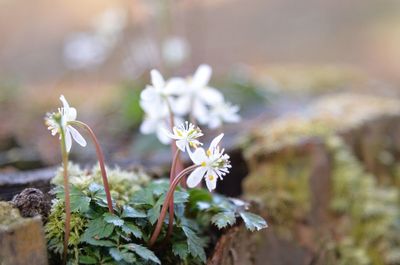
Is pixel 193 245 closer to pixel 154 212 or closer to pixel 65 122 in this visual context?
pixel 154 212

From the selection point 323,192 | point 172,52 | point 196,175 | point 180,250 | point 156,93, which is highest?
point 156,93

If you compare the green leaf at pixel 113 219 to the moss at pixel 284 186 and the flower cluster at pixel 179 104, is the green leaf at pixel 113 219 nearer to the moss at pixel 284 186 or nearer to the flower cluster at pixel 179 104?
the flower cluster at pixel 179 104

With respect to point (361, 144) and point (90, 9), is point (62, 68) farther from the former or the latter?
point (361, 144)

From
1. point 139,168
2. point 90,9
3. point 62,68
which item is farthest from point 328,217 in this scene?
point 90,9

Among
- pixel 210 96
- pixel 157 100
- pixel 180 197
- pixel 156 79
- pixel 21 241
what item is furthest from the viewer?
pixel 210 96

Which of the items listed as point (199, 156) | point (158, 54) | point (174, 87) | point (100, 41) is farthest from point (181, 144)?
point (100, 41)

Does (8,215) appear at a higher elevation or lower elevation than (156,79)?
lower
